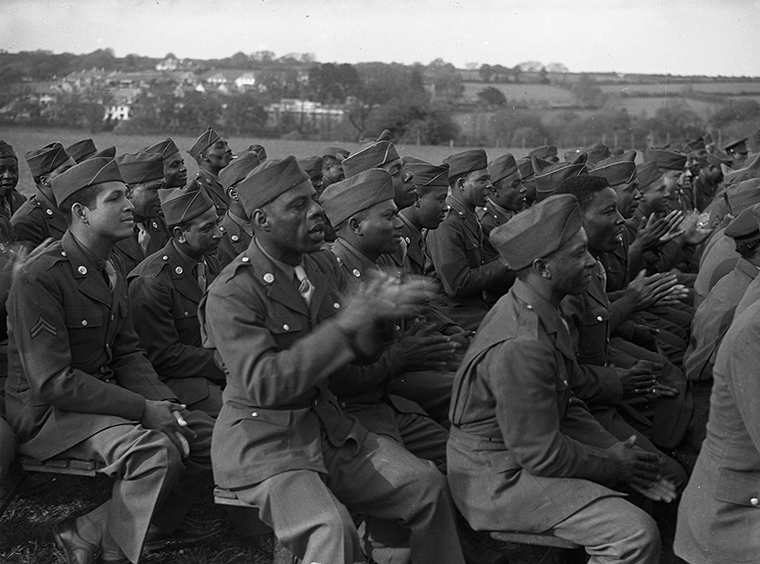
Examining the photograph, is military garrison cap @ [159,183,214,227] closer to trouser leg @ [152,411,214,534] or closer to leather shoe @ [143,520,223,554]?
trouser leg @ [152,411,214,534]

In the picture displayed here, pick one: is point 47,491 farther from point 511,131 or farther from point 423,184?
point 511,131

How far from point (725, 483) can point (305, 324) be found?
1.86 metres

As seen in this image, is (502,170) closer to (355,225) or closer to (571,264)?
(355,225)

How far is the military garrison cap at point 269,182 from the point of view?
414 centimetres

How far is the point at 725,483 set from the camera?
12.1ft

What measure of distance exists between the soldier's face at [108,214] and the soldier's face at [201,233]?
92 centimetres

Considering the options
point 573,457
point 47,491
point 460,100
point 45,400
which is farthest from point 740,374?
point 460,100

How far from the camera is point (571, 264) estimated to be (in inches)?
161

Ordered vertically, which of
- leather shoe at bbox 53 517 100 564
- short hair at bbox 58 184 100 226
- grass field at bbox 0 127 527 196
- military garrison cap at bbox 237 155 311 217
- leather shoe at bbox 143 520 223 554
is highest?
military garrison cap at bbox 237 155 311 217

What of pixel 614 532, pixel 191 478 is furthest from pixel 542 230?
pixel 191 478

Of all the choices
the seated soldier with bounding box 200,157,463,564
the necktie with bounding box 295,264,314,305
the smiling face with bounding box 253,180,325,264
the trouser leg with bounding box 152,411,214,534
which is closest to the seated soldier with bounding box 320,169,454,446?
the seated soldier with bounding box 200,157,463,564

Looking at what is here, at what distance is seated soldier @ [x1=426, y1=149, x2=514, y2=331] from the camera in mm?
6902

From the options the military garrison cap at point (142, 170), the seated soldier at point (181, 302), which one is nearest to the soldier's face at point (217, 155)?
the military garrison cap at point (142, 170)

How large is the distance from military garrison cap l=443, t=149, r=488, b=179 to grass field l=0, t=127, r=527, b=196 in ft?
18.3
